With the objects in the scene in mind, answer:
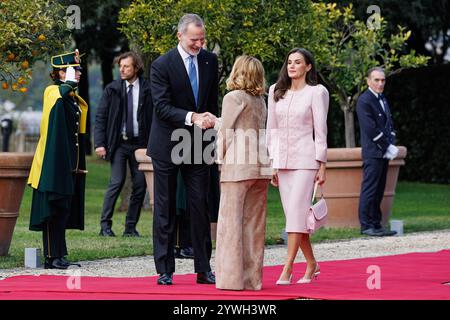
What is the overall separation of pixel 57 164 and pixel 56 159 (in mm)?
45

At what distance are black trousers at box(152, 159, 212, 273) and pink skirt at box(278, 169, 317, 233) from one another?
640 millimetres

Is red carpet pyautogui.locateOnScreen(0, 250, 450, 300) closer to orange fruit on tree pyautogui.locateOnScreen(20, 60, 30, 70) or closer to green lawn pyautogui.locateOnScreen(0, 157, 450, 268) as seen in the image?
green lawn pyautogui.locateOnScreen(0, 157, 450, 268)

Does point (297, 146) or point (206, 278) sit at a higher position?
point (297, 146)

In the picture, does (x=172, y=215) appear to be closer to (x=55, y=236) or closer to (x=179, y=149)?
(x=179, y=149)

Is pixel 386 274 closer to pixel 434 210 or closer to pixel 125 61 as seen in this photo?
pixel 125 61

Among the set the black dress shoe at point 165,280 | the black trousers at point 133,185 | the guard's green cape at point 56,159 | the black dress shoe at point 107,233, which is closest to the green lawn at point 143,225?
the black dress shoe at point 107,233

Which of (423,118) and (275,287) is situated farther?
(423,118)

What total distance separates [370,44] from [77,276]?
973 centimetres

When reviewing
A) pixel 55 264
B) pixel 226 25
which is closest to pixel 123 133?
pixel 226 25

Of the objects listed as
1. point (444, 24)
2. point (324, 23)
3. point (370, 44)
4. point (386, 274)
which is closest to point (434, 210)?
point (370, 44)

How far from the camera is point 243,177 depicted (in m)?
8.84

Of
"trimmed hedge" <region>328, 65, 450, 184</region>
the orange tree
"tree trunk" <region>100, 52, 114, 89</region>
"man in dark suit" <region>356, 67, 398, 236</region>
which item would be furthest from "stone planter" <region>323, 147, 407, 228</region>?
"tree trunk" <region>100, 52, 114, 89</region>

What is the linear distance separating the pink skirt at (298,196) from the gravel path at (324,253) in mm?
1555

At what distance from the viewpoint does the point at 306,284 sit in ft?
30.5
